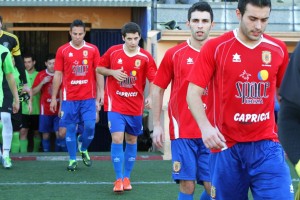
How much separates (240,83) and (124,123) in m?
4.94

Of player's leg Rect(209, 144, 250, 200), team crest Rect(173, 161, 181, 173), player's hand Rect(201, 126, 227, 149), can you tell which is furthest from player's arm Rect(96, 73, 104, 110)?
player's hand Rect(201, 126, 227, 149)

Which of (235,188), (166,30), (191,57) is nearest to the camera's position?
(235,188)

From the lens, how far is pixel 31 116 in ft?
61.1

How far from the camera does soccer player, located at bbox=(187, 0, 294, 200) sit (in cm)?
651

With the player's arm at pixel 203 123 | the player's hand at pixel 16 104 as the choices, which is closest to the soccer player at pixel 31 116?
the player's hand at pixel 16 104

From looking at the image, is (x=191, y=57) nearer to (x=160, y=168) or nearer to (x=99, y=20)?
(x=160, y=168)

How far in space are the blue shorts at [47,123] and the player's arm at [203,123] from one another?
466 inches

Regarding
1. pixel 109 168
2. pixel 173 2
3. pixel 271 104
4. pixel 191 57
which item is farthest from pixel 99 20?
pixel 271 104

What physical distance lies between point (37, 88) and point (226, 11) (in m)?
4.04

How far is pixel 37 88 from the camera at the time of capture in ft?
59.3

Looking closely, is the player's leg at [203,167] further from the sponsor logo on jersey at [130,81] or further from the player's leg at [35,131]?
the player's leg at [35,131]

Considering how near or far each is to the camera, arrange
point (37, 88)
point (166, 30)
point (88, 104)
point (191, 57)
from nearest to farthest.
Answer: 1. point (191, 57)
2. point (88, 104)
3. point (166, 30)
4. point (37, 88)

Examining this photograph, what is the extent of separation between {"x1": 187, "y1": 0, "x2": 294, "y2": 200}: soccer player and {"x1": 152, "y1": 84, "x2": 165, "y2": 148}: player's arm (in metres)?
1.37

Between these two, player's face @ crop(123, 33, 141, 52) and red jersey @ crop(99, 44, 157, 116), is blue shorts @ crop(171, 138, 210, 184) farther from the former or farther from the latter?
player's face @ crop(123, 33, 141, 52)
